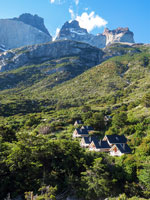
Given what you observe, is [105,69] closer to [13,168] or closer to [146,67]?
[146,67]

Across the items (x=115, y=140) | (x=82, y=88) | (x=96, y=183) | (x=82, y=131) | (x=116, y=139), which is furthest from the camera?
(x=82, y=88)

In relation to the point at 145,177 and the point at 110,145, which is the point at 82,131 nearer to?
the point at 110,145

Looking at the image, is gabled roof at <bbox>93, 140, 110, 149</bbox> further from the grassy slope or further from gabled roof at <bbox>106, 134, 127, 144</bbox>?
the grassy slope

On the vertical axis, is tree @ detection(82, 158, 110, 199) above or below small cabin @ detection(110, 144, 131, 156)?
below

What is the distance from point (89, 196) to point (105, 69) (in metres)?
167

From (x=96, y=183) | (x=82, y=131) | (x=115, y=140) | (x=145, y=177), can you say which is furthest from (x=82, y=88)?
(x=96, y=183)

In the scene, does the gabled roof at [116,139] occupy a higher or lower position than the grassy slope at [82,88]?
lower

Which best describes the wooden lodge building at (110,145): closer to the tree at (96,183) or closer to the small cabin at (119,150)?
the small cabin at (119,150)

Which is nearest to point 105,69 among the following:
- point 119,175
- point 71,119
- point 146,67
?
point 146,67

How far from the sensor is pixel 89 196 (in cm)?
2481

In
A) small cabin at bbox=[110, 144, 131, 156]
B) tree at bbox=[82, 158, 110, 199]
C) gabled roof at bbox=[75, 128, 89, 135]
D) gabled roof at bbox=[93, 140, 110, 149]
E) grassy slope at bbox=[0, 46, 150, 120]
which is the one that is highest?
grassy slope at bbox=[0, 46, 150, 120]

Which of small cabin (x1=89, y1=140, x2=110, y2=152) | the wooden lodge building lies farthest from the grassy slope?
small cabin (x1=89, y1=140, x2=110, y2=152)

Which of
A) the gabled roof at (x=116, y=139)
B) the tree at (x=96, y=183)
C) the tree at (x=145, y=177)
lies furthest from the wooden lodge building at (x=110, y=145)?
the tree at (x=96, y=183)

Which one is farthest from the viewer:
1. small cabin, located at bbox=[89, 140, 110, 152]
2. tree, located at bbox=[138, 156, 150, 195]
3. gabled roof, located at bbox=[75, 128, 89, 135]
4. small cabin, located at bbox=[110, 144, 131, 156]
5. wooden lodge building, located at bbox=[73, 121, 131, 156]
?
gabled roof, located at bbox=[75, 128, 89, 135]
